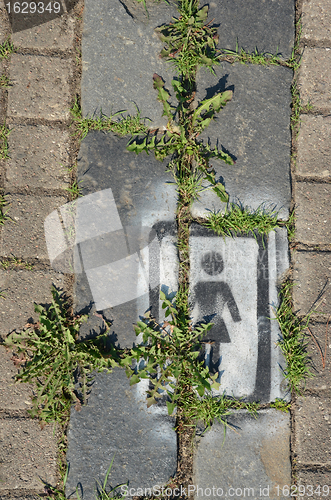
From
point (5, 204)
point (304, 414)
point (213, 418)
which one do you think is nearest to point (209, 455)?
point (213, 418)

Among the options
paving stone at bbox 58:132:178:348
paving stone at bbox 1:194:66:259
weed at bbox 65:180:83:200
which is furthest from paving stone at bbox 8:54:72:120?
paving stone at bbox 1:194:66:259

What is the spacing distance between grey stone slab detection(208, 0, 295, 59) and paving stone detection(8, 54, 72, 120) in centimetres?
114

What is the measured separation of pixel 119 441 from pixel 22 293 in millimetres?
1161

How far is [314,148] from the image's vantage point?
248cm

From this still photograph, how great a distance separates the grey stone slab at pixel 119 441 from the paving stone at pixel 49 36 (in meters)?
2.30

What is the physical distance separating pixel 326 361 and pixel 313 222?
965 mm

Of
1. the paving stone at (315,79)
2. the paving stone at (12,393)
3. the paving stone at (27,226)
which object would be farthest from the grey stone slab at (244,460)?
the paving stone at (315,79)

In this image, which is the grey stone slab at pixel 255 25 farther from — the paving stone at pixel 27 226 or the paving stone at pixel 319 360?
the paving stone at pixel 319 360

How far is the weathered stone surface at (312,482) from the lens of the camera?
230 cm

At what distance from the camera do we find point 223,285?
92.4 inches

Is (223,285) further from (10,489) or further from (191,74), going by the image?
(10,489)

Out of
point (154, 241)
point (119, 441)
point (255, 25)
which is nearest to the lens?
point (119, 441)

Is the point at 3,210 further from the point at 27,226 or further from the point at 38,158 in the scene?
the point at 38,158

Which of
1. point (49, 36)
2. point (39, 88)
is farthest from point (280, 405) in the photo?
point (49, 36)
